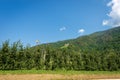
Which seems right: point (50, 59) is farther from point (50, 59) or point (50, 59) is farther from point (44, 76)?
point (44, 76)

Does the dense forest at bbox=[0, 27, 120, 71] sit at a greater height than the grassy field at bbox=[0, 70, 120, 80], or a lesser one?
greater

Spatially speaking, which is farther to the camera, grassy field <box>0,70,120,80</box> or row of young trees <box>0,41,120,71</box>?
row of young trees <box>0,41,120,71</box>

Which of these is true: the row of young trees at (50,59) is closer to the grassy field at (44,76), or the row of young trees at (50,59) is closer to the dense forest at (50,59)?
the dense forest at (50,59)

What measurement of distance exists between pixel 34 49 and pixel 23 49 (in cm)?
479

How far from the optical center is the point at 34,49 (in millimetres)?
57000

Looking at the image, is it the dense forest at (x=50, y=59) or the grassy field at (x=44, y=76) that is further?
the dense forest at (x=50, y=59)

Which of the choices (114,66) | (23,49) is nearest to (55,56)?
(23,49)

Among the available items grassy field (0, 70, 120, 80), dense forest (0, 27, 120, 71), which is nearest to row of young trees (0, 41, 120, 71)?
dense forest (0, 27, 120, 71)

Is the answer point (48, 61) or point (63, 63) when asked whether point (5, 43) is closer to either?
point (48, 61)

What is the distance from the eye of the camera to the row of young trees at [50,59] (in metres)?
50.2

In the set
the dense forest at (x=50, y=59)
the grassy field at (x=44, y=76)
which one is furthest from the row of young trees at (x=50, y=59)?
the grassy field at (x=44, y=76)

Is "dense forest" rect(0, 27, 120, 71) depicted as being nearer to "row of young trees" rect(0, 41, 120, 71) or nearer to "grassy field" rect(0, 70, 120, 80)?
"row of young trees" rect(0, 41, 120, 71)

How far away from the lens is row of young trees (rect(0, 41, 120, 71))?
165 ft

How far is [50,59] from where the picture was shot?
5747cm
